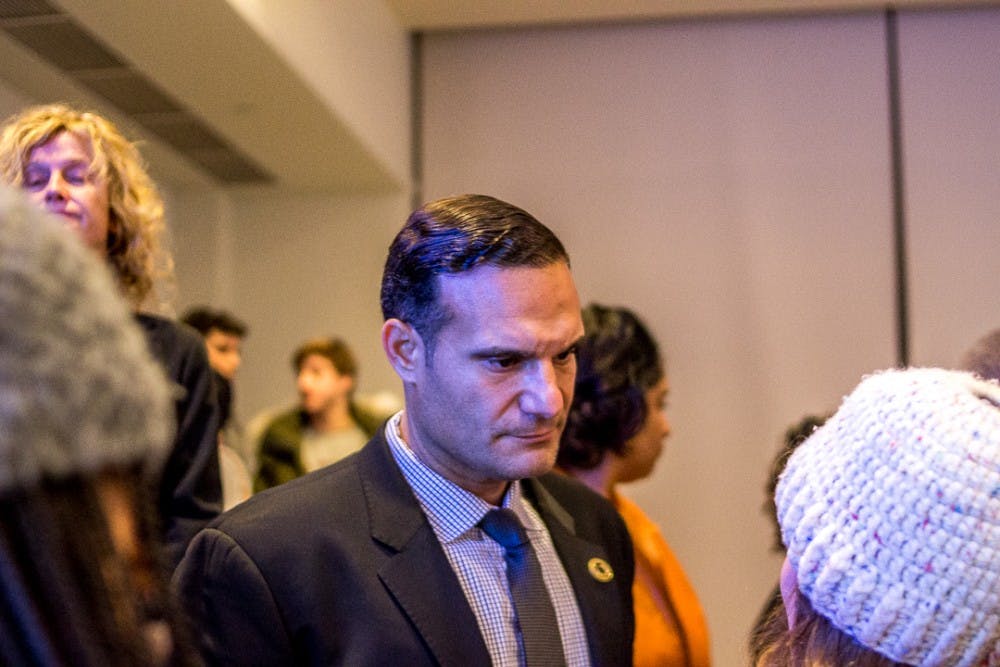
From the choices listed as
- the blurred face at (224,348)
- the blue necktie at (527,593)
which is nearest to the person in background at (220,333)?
the blurred face at (224,348)

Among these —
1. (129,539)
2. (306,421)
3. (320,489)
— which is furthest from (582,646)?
(306,421)

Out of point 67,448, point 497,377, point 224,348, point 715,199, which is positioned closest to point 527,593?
point 497,377

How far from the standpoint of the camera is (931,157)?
5.17 meters

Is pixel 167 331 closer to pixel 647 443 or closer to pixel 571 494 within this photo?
pixel 571 494

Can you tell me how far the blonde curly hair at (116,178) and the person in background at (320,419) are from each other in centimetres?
222

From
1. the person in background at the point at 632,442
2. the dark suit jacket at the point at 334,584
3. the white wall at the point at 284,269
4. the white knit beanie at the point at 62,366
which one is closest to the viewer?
the white knit beanie at the point at 62,366

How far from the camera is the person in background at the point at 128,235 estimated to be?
6.66ft

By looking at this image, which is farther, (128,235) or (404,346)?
(128,235)

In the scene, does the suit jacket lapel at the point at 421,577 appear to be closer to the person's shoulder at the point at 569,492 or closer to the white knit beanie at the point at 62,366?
the person's shoulder at the point at 569,492

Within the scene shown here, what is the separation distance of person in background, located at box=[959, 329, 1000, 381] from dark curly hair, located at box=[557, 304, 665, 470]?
681mm

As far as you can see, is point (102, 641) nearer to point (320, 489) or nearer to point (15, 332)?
point (15, 332)

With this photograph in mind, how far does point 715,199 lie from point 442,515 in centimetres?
400

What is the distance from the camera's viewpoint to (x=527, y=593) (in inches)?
60.9

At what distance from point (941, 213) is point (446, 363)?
416 cm
